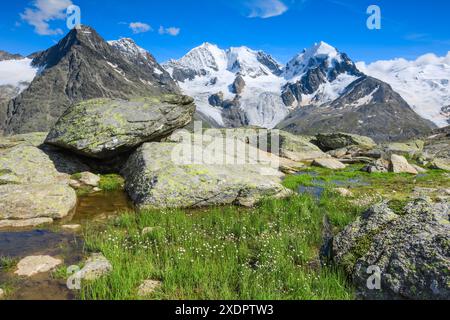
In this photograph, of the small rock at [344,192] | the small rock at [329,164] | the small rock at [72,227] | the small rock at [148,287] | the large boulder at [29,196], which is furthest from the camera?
the small rock at [329,164]

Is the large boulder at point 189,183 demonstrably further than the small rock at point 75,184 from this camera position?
No

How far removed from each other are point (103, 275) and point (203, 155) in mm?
12493

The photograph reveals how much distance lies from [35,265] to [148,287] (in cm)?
355

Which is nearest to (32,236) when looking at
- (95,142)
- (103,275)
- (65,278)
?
(65,278)

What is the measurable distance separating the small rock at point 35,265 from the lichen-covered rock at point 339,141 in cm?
4671

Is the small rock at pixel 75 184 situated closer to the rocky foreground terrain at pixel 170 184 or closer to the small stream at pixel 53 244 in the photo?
the rocky foreground terrain at pixel 170 184

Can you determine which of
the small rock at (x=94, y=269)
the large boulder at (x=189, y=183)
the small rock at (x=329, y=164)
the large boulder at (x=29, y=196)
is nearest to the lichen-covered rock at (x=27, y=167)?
the large boulder at (x=29, y=196)

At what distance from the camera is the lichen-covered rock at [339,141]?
5203cm

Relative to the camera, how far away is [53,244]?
37.8 feet

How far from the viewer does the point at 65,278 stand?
9.04m

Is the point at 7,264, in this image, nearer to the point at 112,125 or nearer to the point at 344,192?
the point at 112,125

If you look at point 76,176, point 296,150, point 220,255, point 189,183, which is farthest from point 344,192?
point 296,150

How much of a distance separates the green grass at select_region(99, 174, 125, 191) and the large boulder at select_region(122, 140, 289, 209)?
2.35 ft

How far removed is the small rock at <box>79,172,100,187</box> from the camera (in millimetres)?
21041
